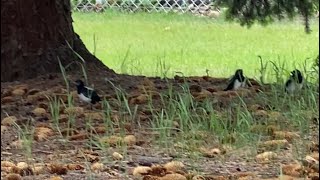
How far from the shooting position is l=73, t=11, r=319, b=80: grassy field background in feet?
23.9

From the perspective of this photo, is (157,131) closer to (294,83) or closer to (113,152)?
(113,152)

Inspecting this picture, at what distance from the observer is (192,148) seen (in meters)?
2.96

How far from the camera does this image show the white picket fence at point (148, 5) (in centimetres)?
1248

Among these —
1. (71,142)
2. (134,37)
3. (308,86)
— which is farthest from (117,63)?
(71,142)

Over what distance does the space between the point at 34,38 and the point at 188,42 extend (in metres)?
4.85

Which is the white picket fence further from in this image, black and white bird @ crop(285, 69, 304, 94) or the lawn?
black and white bird @ crop(285, 69, 304, 94)

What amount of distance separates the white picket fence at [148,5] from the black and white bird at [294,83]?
324 inches

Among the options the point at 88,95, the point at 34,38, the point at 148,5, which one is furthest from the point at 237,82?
the point at 148,5

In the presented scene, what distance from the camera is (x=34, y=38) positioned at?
4.65m

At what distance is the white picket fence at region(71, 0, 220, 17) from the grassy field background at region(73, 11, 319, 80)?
0.76ft

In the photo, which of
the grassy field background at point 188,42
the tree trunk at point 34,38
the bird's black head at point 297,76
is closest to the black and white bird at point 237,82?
the bird's black head at point 297,76

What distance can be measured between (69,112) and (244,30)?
712 centimetres

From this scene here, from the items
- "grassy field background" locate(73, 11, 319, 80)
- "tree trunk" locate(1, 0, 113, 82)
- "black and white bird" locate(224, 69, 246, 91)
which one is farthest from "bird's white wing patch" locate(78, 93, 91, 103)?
"grassy field background" locate(73, 11, 319, 80)

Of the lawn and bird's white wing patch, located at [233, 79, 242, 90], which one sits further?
bird's white wing patch, located at [233, 79, 242, 90]
